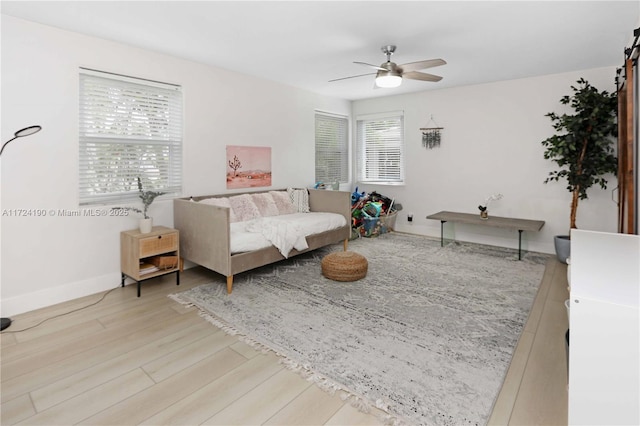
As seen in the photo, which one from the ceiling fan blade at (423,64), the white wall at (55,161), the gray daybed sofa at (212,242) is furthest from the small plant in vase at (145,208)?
the ceiling fan blade at (423,64)

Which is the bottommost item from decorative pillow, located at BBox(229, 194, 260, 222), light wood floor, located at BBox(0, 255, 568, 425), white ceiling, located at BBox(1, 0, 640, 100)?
light wood floor, located at BBox(0, 255, 568, 425)

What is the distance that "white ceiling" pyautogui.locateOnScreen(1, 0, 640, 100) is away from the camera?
2613 mm

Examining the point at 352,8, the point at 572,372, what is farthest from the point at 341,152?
the point at 572,372

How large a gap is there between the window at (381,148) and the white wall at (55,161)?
10.8 ft

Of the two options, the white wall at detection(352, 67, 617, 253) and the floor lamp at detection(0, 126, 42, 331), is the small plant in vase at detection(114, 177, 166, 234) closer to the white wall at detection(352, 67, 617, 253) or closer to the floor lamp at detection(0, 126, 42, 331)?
the floor lamp at detection(0, 126, 42, 331)

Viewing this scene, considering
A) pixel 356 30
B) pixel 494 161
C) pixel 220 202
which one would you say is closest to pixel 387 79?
pixel 356 30

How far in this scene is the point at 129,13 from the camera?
106 inches

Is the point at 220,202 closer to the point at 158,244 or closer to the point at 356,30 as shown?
the point at 158,244

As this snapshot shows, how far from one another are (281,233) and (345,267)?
758 mm

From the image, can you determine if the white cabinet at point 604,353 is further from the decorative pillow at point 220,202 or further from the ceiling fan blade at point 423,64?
the decorative pillow at point 220,202

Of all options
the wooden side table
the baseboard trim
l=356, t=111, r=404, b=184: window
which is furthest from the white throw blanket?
l=356, t=111, r=404, b=184: window

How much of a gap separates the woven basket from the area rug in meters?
0.08

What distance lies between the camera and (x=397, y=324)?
103 inches

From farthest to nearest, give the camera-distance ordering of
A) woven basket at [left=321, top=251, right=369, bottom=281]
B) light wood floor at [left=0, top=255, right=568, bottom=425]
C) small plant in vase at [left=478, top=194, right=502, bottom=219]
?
1. small plant in vase at [left=478, top=194, right=502, bottom=219]
2. woven basket at [left=321, top=251, right=369, bottom=281]
3. light wood floor at [left=0, top=255, right=568, bottom=425]
